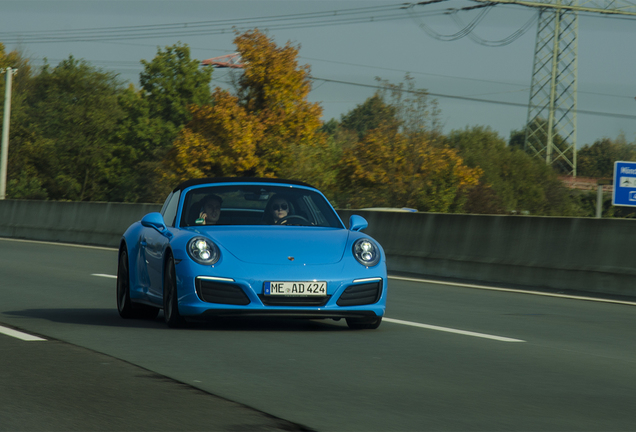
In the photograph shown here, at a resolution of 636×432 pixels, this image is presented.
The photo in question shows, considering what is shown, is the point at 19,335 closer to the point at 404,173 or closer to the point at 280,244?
the point at 280,244

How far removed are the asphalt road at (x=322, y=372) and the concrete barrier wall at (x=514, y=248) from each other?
2.81 meters

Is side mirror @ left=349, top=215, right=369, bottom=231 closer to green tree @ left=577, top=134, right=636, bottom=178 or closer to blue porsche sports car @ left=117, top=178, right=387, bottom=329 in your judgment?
blue porsche sports car @ left=117, top=178, right=387, bottom=329

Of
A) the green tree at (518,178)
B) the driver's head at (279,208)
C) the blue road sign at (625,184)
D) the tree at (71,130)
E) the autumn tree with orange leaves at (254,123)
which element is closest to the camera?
the driver's head at (279,208)

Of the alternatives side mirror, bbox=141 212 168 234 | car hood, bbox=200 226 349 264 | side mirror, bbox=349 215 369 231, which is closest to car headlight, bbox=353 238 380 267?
car hood, bbox=200 226 349 264

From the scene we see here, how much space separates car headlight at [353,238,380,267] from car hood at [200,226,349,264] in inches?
4.4

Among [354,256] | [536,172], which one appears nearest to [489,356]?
[354,256]

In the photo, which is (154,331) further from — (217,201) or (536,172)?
(536,172)

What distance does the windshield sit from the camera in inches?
359

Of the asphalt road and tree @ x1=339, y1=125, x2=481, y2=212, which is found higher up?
tree @ x1=339, y1=125, x2=481, y2=212

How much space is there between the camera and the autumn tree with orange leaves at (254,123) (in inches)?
2008

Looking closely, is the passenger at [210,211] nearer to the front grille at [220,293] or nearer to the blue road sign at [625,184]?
the front grille at [220,293]

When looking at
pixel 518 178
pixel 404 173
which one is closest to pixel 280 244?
pixel 404 173

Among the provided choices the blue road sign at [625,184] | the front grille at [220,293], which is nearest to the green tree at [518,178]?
the blue road sign at [625,184]

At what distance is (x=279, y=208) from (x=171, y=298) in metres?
1.29
